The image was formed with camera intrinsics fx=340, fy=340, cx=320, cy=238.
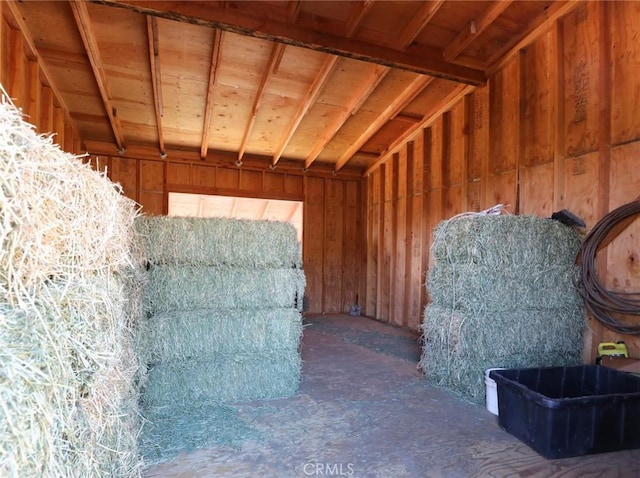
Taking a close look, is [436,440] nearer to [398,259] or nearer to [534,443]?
[534,443]

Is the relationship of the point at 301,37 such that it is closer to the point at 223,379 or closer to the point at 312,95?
the point at 312,95

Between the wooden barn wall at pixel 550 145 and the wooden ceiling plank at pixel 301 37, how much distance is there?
702 mm

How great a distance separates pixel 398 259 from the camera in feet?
20.8

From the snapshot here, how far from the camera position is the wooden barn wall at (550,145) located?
3.01m

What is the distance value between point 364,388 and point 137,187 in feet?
17.6

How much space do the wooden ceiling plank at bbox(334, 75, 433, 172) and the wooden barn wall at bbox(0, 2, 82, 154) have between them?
4286 millimetres

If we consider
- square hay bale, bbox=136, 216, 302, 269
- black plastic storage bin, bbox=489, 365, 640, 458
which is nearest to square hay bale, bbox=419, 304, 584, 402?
black plastic storage bin, bbox=489, 365, 640, 458

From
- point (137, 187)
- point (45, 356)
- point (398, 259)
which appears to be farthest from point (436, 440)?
point (137, 187)

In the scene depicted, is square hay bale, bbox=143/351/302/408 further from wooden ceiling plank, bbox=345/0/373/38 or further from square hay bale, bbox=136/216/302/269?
wooden ceiling plank, bbox=345/0/373/38

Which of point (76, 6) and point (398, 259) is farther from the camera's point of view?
point (398, 259)

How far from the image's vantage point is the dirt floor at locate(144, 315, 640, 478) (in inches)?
79.6

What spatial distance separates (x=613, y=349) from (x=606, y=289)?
0.51 meters

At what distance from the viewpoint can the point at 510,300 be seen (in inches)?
127

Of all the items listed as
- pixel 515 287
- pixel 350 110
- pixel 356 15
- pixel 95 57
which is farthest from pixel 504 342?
pixel 95 57
